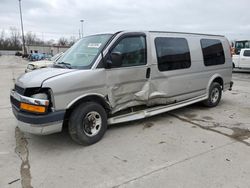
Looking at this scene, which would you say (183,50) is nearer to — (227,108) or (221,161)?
(227,108)

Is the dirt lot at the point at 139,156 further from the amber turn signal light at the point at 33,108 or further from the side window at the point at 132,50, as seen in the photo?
the side window at the point at 132,50

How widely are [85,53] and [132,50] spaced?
0.92m

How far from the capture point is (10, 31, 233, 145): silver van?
3.70 m

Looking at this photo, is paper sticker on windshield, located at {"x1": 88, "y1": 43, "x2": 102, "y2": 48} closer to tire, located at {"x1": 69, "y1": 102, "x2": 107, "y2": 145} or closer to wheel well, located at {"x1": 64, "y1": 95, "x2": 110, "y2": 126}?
wheel well, located at {"x1": 64, "y1": 95, "x2": 110, "y2": 126}

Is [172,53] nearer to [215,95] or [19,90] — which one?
[215,95]

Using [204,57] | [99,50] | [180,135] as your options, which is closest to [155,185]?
[180,135]

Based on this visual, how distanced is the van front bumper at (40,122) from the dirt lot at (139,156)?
471 mm

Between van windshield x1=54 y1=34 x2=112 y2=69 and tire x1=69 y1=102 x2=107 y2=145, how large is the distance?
29.1 inches

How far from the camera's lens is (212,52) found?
6363mm

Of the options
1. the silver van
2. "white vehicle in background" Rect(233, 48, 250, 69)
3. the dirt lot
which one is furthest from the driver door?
"white vehicle in background" Rect(233, 48, 250, 69)

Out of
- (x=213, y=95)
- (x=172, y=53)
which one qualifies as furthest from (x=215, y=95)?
→ (x=172, y=53)

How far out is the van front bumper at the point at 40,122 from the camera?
3611mm

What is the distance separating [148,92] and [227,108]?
3000 mm

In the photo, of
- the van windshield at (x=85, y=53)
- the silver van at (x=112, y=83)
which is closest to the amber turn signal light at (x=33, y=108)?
the silver van at (x=112, y=83)
